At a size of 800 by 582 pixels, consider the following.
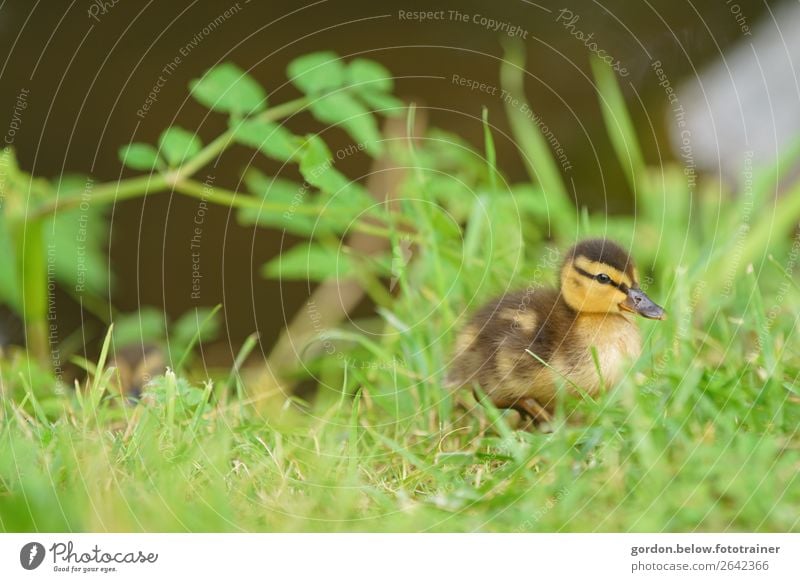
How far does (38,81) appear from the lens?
189 centimetres

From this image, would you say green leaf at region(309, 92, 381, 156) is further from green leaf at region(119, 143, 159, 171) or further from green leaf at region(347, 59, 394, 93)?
green leaf at region(119, 143, 159, 171)

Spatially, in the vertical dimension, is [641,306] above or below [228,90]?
below

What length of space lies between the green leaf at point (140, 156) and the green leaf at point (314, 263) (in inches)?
20.4

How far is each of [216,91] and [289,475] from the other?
80cm

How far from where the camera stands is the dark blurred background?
188 centimetres

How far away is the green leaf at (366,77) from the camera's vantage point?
1856 millimetres

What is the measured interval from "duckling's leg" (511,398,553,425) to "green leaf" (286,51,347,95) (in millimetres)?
735

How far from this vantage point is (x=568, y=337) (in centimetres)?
162

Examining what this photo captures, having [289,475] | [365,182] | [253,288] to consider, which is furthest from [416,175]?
[289,475]

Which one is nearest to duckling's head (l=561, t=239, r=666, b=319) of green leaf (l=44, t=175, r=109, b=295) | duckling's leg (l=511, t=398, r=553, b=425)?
duckling's leg (l=511, t=398, r=553, b=425)

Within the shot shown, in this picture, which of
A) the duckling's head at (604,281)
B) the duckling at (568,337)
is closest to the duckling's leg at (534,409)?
the duckling at (568,337)

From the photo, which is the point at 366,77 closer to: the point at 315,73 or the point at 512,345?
the point at 315,73

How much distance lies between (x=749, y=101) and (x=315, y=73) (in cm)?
92
